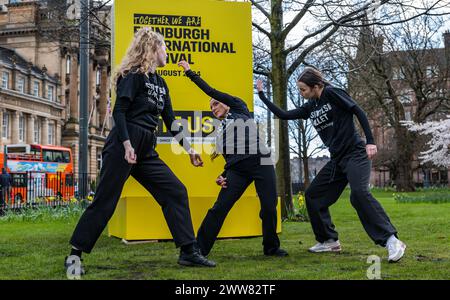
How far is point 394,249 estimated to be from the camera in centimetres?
504

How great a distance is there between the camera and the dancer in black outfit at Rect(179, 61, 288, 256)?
18.9 ft

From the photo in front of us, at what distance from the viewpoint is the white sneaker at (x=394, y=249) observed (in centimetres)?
501

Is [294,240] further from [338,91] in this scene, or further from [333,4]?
[333,4]

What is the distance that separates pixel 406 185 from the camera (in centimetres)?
3775

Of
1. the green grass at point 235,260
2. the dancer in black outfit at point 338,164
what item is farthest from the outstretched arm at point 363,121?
the green grass at point 235,260

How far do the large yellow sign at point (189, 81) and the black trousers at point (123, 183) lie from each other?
80.5 inches

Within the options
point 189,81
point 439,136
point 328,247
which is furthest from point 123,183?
point 439,136

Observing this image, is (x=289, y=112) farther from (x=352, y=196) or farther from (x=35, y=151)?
(x=35, y=151)

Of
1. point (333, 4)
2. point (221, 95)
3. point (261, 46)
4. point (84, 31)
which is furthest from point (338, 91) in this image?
point (84, 31)

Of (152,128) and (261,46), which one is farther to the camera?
(261,46)

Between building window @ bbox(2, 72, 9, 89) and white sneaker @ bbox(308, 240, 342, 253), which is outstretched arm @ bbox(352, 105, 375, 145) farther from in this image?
building window @ bbox(2, 72, 9, 89)

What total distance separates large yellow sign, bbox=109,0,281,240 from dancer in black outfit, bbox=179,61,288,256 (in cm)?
142

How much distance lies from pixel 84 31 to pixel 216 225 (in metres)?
9.95

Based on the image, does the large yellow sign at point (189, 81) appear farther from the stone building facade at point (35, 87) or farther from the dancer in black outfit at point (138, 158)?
the stone building facade at point (35, 87)
